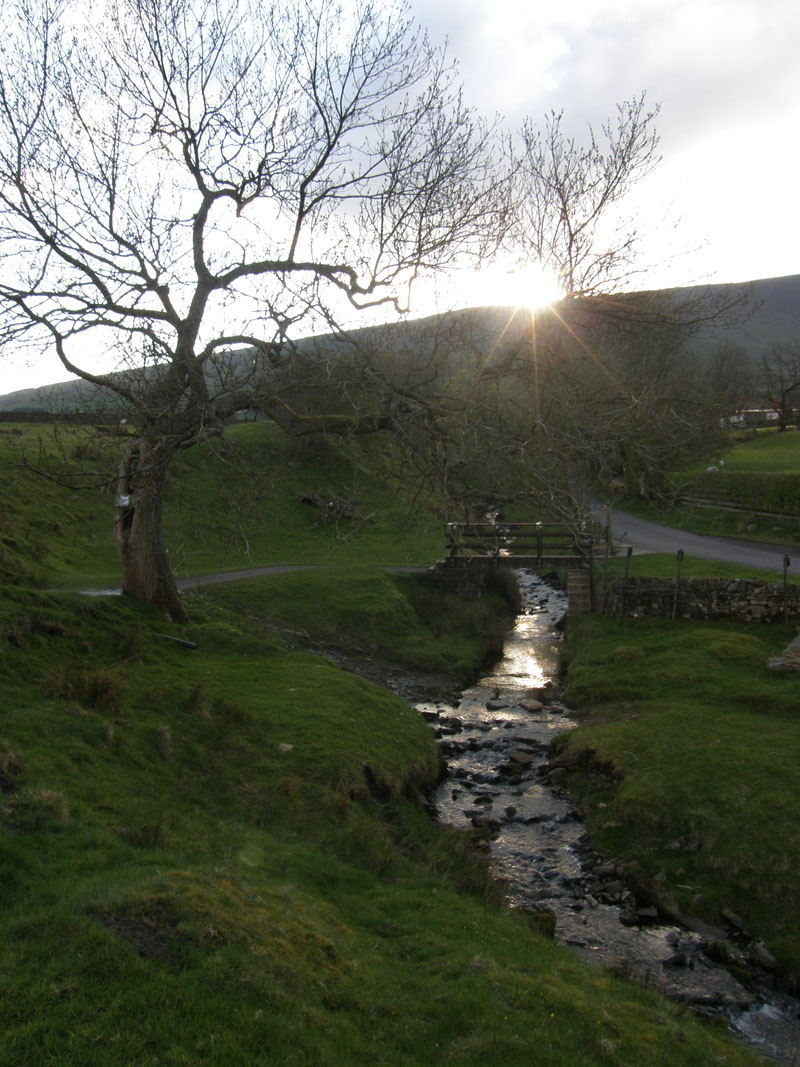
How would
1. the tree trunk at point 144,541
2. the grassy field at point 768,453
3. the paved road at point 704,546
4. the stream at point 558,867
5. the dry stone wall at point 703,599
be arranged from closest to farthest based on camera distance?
the stream at point 558,867 < the tree trunk at point 144,541 < the dry stone wall at point 703,599 < the paved road at point 704,546 < the grassy field at point 768,453

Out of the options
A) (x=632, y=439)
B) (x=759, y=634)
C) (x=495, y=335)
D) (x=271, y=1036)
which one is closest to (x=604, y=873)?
(x=632, y=439)

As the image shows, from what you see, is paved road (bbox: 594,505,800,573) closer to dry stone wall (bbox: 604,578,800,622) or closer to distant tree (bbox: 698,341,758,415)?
dry stone wall (bbox: 604,578,800,622)

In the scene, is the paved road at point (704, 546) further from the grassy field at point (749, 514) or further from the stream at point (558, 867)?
the stream at point (558, 867)

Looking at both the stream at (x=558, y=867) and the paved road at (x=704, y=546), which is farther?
the paved road at (x=704, y=546)

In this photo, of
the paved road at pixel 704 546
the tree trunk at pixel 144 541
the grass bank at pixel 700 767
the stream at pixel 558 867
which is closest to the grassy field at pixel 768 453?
the paved road at pixel 704 546

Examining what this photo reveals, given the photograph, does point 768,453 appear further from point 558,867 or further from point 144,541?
point 144,541

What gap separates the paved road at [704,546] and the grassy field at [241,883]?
14449mm

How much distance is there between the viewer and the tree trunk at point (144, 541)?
52.4 ft

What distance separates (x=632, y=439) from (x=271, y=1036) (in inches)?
313

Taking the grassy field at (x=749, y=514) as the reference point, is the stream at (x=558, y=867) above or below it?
below

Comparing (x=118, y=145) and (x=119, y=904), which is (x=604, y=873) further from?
(x=118, y=145)

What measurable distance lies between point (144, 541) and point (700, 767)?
1250 centimetres

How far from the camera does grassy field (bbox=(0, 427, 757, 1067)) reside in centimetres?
526

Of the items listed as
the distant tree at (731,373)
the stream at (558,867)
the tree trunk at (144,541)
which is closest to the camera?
the stream at (558,867)
